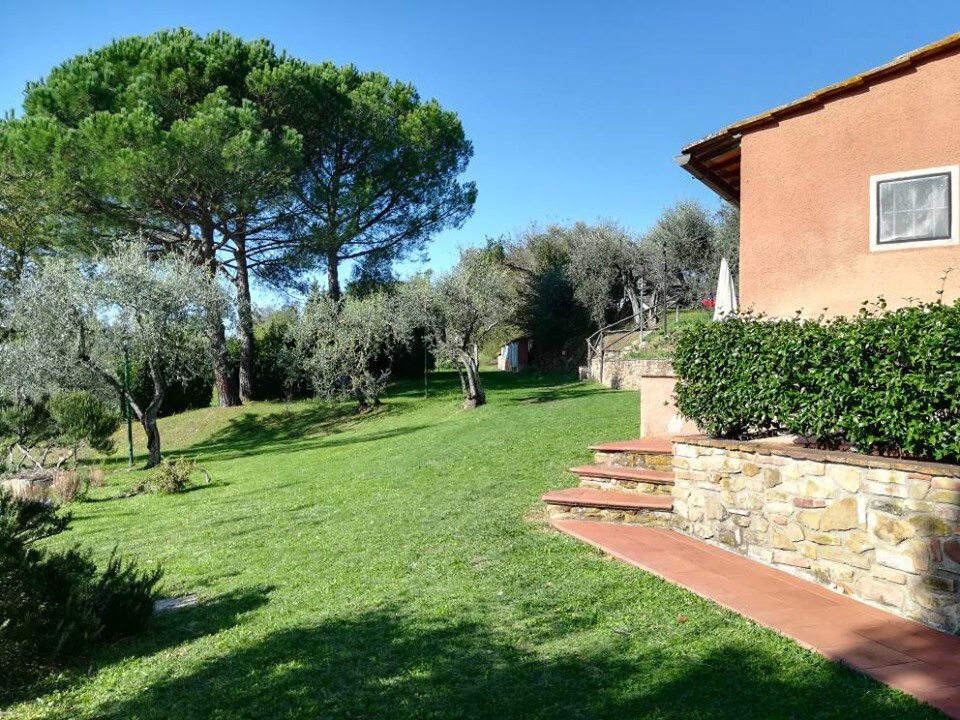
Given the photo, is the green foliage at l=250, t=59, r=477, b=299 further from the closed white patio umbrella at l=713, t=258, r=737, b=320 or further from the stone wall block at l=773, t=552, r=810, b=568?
the stone wall block at l=773, t=552, r=810, b=568

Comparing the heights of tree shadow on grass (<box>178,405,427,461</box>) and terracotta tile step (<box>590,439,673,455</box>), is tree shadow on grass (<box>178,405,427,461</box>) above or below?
below

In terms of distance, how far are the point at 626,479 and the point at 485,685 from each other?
3725mm

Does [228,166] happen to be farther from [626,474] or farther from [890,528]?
[890,528]

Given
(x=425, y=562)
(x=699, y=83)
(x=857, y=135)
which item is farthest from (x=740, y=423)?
(x=699, y=83)

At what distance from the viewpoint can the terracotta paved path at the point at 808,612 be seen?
10.9 feet

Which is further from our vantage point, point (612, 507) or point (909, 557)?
point (612, 507)

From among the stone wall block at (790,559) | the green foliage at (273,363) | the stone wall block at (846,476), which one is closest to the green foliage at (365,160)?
the green foliage at (273,363)

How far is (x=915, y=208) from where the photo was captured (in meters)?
6.75

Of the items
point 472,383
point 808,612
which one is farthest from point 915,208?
point 472,383

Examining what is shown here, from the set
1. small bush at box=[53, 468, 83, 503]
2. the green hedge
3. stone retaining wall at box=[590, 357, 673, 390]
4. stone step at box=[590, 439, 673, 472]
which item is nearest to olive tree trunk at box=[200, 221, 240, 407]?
small bush at box=[53, 468, 83, 503]

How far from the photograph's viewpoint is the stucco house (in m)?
6.64

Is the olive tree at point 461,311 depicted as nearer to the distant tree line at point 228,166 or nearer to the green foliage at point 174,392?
the distant tree line at point 228,166

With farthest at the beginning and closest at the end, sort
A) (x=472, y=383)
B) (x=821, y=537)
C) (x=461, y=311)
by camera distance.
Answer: (x=472, y=383) < (x=461, y=311) < (x=821, y=537)

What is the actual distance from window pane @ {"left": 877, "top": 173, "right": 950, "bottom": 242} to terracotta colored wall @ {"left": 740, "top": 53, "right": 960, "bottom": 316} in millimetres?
134
